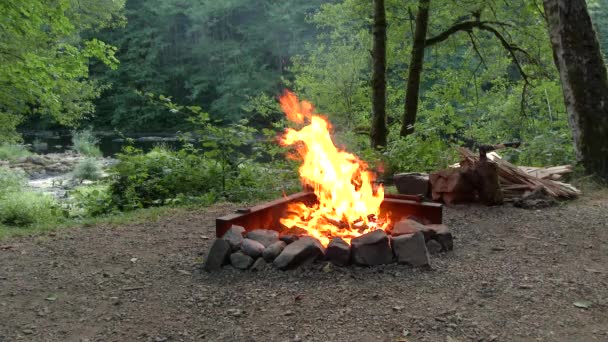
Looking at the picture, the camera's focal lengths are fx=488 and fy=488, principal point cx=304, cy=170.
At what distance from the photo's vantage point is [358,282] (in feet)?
11.9

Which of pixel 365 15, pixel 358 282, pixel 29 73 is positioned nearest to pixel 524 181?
pixel 358 282

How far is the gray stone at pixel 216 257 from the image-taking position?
400 cm

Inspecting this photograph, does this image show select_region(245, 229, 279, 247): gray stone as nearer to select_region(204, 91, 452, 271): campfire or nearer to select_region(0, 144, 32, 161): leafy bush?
select_region(204, 91, 452, 271): campfire

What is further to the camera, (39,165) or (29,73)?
(39,165)

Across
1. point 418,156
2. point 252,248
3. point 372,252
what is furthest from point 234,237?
point 418,156

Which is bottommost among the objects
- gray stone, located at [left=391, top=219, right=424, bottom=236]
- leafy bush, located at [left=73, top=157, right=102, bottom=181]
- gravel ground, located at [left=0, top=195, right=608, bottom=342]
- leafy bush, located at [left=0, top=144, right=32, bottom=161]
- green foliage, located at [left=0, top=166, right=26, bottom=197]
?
gravel ground, located at [left=0, top=195, right=608, bottom=342]

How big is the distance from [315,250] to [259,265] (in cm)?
47

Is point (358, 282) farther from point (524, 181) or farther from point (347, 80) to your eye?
point (347, 80)

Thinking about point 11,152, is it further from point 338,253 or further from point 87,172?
point 338,253

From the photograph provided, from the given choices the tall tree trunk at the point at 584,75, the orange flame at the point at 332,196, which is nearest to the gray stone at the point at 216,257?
the orange flame at the point at 332,196

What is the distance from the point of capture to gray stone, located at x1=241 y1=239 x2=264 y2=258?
4.02 metres

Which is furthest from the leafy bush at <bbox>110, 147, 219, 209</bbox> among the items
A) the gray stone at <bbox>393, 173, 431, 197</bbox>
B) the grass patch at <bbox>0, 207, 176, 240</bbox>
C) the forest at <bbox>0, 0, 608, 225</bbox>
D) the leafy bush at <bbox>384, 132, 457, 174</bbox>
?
the leafy bush at <bbox>384, 132, 457, 174</bbox>

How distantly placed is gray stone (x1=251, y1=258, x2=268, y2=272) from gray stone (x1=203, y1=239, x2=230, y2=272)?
254mm

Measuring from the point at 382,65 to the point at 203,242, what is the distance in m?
6.14
